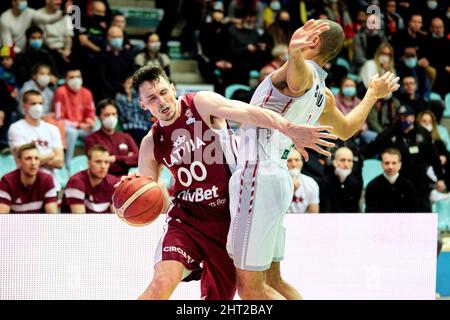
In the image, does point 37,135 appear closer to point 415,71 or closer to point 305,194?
point 305,194

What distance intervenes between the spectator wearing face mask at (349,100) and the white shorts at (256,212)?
17.2 feet

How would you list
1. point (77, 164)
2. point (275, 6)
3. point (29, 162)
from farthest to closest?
point (275, 6), point (77, 164), point (29, 162)

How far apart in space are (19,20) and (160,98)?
5.58 m

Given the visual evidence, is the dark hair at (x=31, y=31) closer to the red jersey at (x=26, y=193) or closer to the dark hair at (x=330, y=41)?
the red jersey at (x=26, y=193)

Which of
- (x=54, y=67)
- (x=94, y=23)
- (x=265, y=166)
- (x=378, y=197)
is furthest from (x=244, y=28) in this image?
(x=265, y=166)

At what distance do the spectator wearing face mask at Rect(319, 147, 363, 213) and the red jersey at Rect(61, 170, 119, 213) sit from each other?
2215 mm

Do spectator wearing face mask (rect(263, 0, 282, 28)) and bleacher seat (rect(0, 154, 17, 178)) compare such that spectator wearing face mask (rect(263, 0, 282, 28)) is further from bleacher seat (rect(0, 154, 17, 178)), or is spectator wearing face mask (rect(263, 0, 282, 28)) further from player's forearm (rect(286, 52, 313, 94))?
player's forearm (rect(286, 52, 313, 94))

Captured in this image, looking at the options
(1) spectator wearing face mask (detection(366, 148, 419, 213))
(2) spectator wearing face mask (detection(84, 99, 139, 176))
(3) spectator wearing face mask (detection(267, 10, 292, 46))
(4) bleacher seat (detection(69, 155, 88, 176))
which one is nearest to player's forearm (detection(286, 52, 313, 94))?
(1) spectator wearing face mask (detection(366, 148, 419, 213))

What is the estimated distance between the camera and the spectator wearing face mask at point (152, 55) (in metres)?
10.1

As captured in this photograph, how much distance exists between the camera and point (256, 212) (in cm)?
480

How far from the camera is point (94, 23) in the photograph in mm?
10305

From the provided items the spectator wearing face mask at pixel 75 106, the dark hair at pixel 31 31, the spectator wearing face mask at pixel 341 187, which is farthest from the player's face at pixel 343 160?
the dark hair at pixel 31 31

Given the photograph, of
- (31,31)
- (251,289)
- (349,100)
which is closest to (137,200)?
(251,289)
